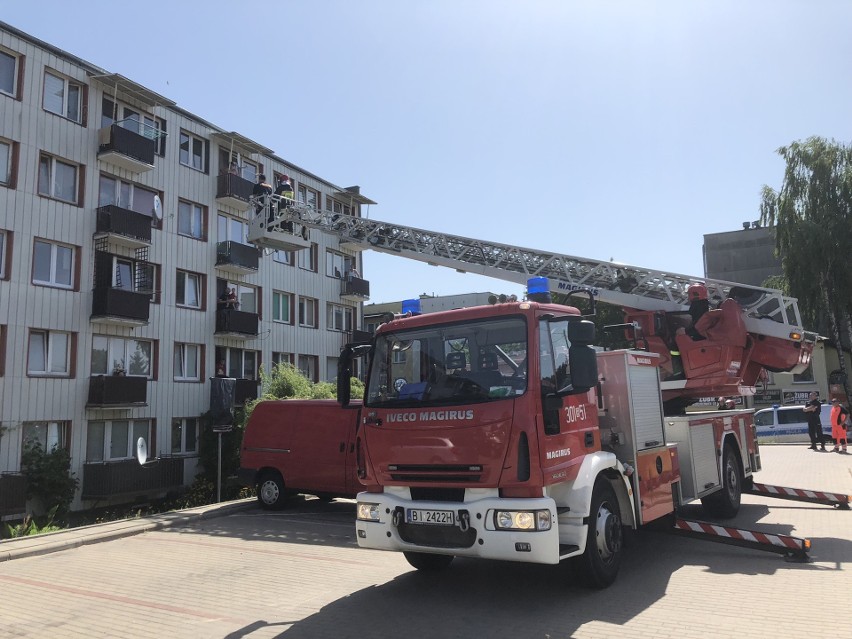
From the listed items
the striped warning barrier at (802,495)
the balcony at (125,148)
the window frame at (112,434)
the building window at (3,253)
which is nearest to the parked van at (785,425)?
the striped warning barrier at (802,495)

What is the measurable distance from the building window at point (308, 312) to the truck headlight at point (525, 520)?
2593 cm

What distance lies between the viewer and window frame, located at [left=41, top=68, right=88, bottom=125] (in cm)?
2014

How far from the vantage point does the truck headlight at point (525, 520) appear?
214 inches

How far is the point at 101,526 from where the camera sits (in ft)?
37.7

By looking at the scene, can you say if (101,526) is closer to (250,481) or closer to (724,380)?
(250,481)

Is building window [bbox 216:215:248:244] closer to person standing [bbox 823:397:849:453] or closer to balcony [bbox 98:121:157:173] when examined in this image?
balcony [bbox 98:121:157:173]

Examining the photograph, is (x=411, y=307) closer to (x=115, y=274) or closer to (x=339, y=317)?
(x=115, y=274)

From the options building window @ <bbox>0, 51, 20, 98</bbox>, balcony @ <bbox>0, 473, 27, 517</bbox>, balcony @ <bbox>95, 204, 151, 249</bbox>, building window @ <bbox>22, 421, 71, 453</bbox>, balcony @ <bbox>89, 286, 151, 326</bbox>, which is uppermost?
building window @ <bbox>0, 51, 20, 98</bbox>

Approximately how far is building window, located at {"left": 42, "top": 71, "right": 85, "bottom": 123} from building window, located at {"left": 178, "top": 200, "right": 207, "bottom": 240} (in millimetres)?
4764

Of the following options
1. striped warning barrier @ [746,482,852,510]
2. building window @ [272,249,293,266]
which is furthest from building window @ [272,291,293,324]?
striped warning barrier @ [746,482,852,510]

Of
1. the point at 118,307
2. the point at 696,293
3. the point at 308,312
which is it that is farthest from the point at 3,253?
the point at 696,293

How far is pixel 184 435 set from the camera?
24.0m

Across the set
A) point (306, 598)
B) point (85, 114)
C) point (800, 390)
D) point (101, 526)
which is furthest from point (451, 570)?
point (800, 390)

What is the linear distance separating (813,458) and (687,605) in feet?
57.0
